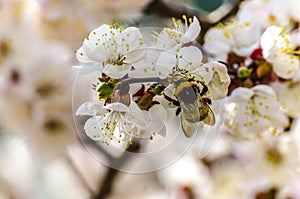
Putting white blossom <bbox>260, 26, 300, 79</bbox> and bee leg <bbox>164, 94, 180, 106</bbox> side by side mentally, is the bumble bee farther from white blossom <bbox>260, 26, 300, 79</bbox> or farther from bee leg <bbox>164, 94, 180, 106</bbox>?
white blossom <bbox>260, 26, 300, 79</bbox>

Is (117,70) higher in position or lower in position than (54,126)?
higher

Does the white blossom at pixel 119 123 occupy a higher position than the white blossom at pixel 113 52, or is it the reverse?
the white blossom at pixel 113 52

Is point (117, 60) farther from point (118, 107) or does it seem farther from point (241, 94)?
point (241, 94)

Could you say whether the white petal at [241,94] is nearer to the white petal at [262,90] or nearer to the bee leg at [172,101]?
the white petal at [262,90]

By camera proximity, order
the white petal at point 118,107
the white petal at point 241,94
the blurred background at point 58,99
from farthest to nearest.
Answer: the blurred background at point 58,99 < the white petal at point 241,94 < the white petal at point 118,107

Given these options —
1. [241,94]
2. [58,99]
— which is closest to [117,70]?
[241,94]

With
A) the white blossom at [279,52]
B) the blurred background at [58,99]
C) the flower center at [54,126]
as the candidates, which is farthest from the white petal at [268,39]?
the flower center at [54,126]

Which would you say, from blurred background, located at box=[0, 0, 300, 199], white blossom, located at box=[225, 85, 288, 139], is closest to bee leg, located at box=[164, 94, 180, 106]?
white blossom, located at box=[225, 85, 288, 139]

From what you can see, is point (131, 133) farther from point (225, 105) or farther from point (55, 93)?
point (55, 93)
